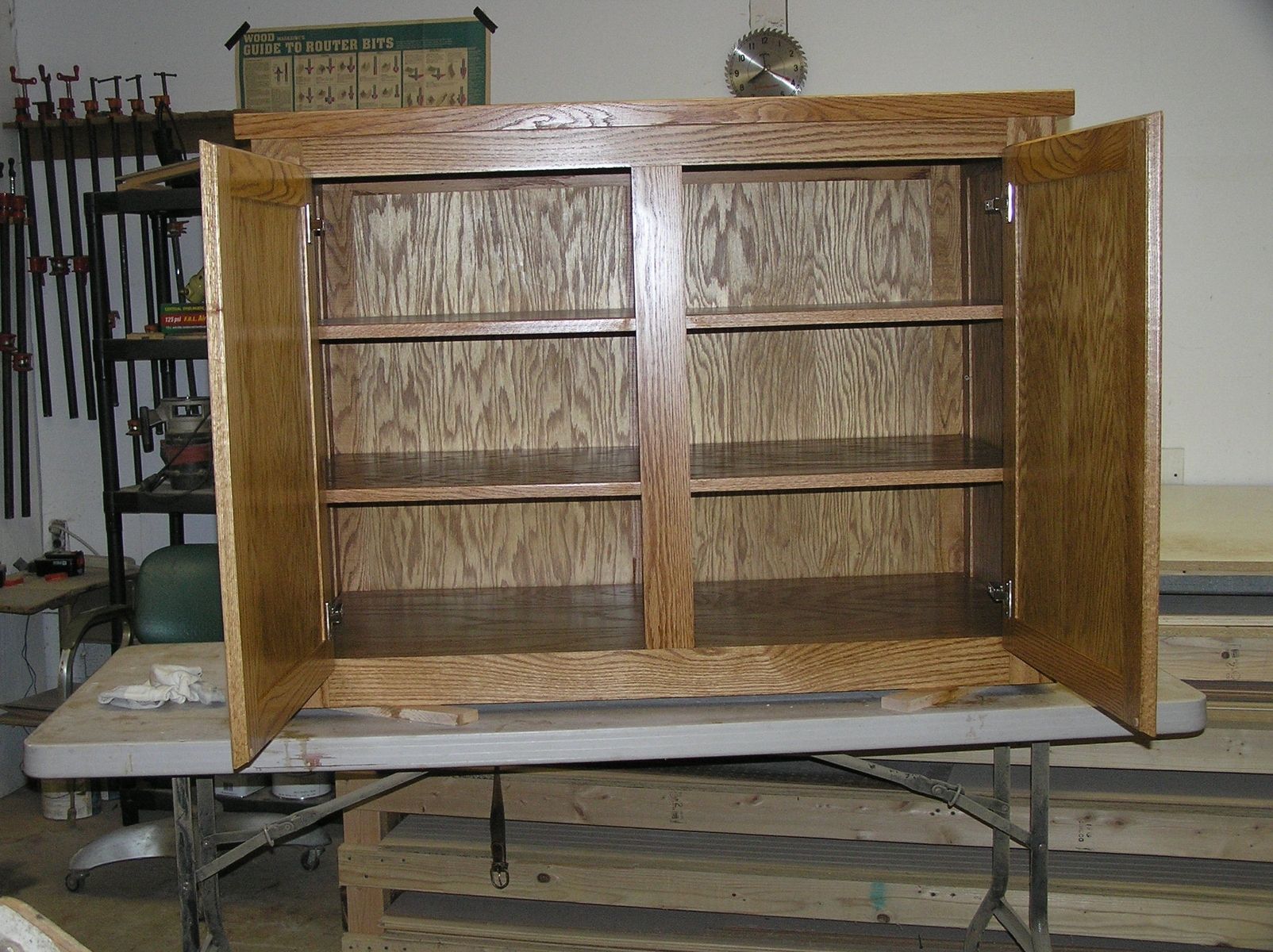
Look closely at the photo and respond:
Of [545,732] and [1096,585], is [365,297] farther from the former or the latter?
[1096,585]

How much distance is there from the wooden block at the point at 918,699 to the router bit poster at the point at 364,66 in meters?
2.38

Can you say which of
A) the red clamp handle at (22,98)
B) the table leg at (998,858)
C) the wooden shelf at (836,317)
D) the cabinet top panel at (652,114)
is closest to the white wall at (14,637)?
the red clamp handle at (22,98)

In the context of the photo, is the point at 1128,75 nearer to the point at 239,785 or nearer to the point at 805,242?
the point at 805,242

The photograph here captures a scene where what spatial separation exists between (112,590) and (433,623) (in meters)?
1.86

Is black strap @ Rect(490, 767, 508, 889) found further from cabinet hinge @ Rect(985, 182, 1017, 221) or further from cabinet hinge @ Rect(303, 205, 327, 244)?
cabinet hinge @ Rect(985, 182, 1017, 221)

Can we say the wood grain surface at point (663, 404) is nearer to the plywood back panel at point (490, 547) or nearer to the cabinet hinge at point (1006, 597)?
the cabinet hinge at point (1006, 597)

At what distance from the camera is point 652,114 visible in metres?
1.75

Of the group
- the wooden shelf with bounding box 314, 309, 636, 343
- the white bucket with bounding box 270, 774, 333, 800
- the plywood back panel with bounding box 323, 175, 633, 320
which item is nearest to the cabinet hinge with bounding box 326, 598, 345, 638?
the wooden shelf with bounding box 314, 309, 636, 343

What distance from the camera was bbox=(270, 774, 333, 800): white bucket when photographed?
3485 millimetres

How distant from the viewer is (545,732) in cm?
173

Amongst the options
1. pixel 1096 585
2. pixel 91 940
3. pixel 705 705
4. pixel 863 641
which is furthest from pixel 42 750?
pixel 91 940

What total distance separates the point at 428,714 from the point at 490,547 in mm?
685

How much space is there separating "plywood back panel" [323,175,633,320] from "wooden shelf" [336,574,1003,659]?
600 mm

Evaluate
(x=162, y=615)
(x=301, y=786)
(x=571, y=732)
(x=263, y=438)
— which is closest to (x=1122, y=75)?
(x=571, y=732)
